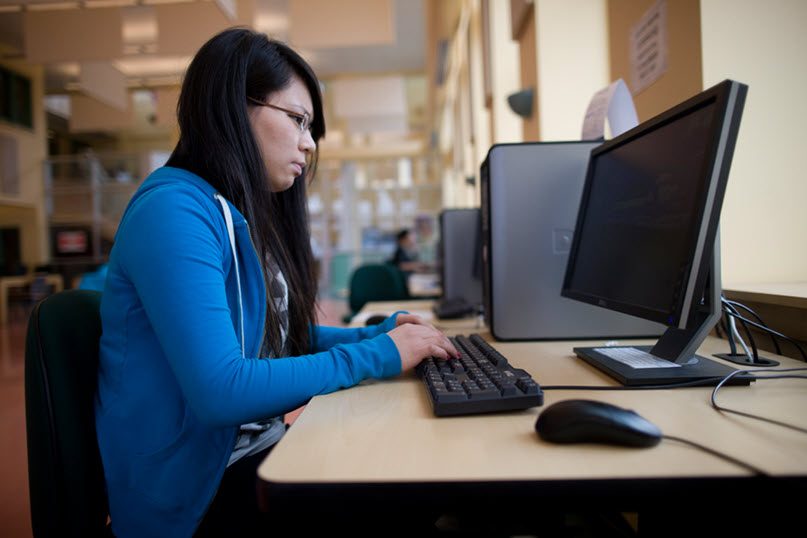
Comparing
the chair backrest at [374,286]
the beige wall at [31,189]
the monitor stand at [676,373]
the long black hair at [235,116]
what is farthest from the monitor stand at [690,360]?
the beige wall at [31,189]

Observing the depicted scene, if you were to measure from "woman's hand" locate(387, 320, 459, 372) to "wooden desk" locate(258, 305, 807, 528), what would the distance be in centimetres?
13

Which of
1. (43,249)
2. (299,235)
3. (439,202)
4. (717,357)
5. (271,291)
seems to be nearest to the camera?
(717,357)

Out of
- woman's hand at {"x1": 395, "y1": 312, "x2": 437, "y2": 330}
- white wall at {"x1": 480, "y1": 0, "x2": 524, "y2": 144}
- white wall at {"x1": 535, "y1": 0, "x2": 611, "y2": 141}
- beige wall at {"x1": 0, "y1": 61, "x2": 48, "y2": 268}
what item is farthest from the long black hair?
beige wall at {"x1": 0, "y1": 61, "x2": 48, "y2": 268}

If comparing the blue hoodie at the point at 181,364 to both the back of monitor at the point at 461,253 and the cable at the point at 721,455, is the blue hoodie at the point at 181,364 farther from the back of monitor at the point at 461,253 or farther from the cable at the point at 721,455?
the back of monitor at the point at 461,253

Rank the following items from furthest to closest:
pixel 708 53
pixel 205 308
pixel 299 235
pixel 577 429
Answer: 1. pixel 299 235
2. pixel 708 53
3. pixel 205 308
4. pixel 577 429

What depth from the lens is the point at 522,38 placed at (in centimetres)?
237

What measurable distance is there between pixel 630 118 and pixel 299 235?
855 millimetres

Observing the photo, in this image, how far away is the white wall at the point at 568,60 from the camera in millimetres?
2006

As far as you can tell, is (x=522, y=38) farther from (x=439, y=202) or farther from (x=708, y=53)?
(x=439, y=202)

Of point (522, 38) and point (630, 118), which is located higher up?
point (522, 38)

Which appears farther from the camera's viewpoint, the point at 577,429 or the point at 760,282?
the point at 760,282

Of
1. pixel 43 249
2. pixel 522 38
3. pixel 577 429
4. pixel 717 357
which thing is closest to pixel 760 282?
pixel 717 357

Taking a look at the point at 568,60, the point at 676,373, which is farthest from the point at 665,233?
the point at 568,60

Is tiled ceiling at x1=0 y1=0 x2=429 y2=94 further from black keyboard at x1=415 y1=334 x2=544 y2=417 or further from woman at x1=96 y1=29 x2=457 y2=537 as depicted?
black keyboard at x1=415 y1=334 x2=544 y2=417
